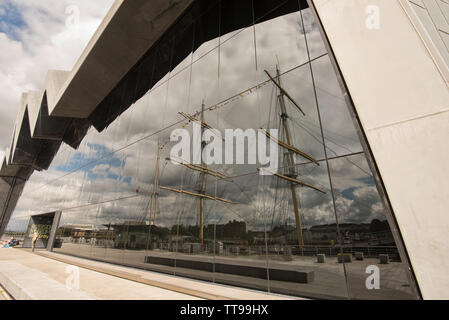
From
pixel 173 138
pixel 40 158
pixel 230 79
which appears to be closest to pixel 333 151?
pixel 230 79

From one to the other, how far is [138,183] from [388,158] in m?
10.6

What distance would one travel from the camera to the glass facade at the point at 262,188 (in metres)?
4.87

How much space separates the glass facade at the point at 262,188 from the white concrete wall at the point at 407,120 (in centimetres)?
63

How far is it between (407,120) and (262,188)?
12.4 feet

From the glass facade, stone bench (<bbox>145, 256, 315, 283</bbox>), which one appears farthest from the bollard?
stone bench (<bbox>145, 256, 315, 283</bbox>)

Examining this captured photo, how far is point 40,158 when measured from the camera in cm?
3127

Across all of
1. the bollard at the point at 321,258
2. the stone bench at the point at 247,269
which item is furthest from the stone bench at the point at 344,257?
the stone bench at the point at 247,269

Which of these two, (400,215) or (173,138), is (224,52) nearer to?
(173,138)

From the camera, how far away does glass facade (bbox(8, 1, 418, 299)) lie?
16.0ft

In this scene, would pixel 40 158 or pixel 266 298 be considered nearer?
pixel 266 298

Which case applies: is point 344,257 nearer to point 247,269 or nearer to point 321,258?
point 321,258

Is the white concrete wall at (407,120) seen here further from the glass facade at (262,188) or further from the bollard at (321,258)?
the bollard at (321,258)

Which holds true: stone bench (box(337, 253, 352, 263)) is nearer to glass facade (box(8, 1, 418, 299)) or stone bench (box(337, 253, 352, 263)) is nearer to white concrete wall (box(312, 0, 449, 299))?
glass facade (box(8, 1, 418, 299))

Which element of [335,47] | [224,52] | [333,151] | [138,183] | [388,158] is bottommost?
[388,158]
